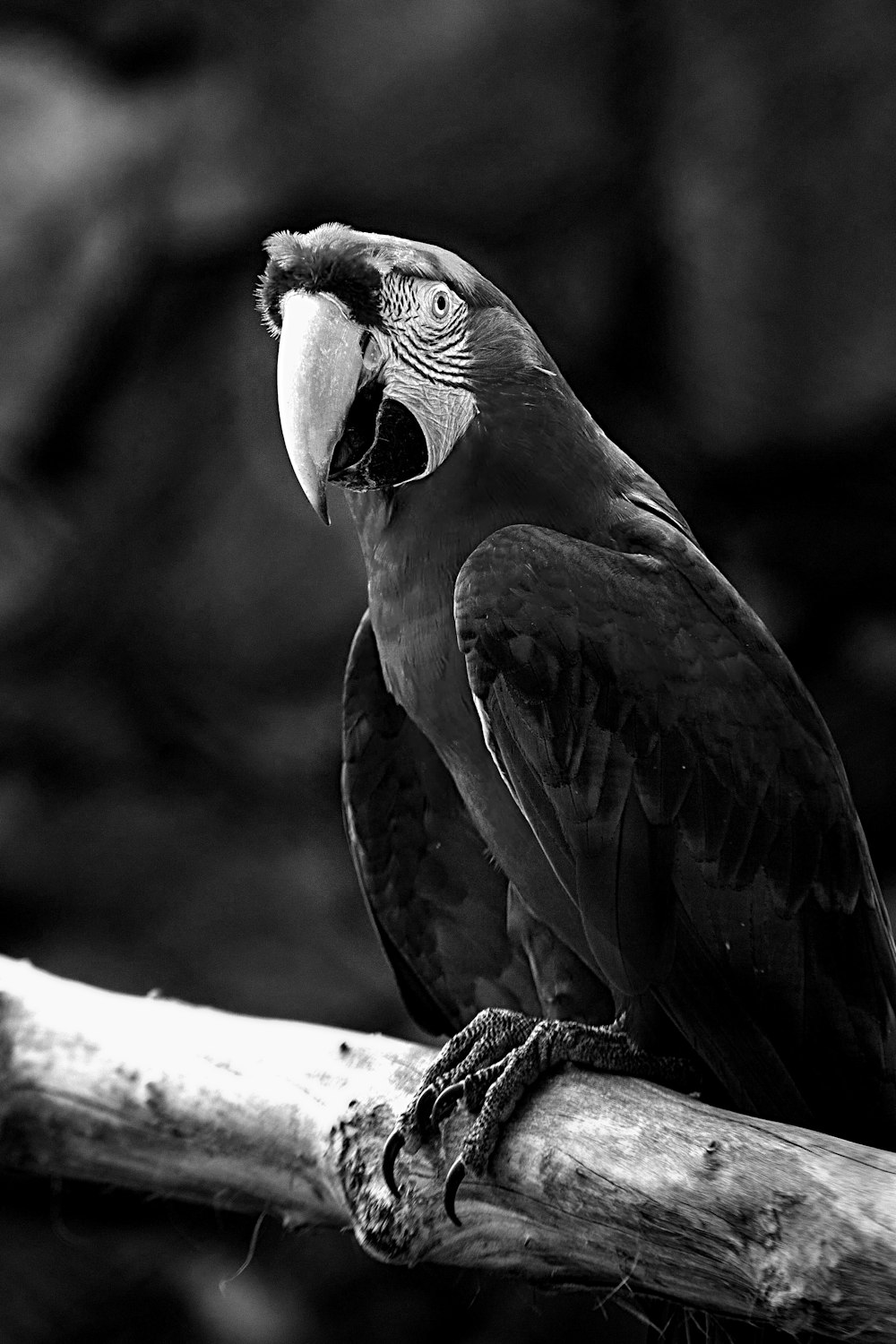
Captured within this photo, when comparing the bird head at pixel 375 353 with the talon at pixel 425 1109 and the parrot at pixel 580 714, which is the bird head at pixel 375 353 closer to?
the parrot at pixel 580 714

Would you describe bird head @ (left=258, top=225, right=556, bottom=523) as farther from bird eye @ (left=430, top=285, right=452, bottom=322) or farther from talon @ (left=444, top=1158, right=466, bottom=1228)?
talon @ (left=444, top=1158, right=466, bottom=1228)

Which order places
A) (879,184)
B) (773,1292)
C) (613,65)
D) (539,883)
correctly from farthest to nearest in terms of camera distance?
(613,65) → (879,184) → (539,883) → (773,1292)

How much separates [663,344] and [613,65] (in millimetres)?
425

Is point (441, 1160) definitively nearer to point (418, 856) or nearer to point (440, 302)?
point (418, 856)

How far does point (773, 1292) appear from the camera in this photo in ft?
2.57

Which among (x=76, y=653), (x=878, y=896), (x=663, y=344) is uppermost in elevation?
(x=663, y=344)

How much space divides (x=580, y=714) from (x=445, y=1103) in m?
0.33

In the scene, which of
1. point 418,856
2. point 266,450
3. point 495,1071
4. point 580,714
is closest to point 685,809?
point 580,714

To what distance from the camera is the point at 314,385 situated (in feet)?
3.11

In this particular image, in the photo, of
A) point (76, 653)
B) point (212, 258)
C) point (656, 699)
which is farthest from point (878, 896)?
point (212, 258)

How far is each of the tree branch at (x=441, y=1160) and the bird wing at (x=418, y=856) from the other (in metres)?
0.14

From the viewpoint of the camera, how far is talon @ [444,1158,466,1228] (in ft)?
3.07

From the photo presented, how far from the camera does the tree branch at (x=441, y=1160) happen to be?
784 millimetres

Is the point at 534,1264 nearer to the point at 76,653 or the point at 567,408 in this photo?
the point at 567,408
